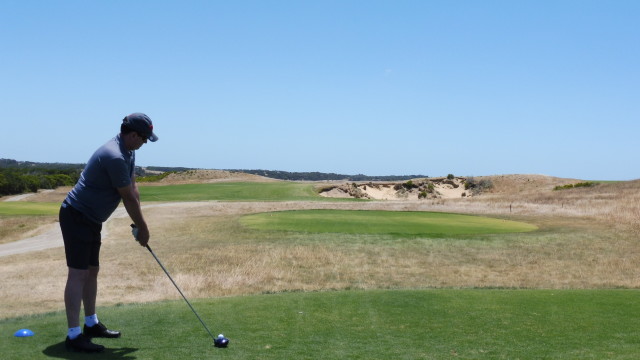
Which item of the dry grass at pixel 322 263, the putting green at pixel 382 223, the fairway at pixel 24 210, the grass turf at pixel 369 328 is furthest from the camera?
the fairway at pixel 24 210

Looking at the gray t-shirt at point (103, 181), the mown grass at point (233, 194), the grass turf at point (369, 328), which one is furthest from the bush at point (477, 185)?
the gray t-shirt at point (103, 181)

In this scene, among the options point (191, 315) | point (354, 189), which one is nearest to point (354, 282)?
point (191, 315)

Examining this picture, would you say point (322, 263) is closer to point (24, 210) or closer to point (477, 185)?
point (24, 210)

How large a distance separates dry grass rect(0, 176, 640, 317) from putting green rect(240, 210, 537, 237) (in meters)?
1.18

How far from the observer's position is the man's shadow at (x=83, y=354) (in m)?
4.71

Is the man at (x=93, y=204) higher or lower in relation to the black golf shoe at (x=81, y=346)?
higher

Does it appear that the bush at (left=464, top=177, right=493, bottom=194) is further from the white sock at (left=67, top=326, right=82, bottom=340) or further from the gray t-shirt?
the white sock at (left=67, top=326, right=82, bottom=340)

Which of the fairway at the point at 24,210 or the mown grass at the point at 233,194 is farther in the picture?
the mown grass at the point at 233,194

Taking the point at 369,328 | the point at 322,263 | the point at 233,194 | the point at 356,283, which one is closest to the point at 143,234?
the point at 369,328

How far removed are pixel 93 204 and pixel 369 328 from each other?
305cm

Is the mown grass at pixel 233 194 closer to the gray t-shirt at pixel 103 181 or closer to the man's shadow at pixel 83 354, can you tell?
the gray t-shirt at pixel 103 181

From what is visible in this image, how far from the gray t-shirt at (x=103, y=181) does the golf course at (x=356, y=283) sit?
1235mm

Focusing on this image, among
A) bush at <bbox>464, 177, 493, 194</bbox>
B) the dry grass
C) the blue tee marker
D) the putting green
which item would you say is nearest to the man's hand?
the blue tee marker

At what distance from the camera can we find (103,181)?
16.4 ft
